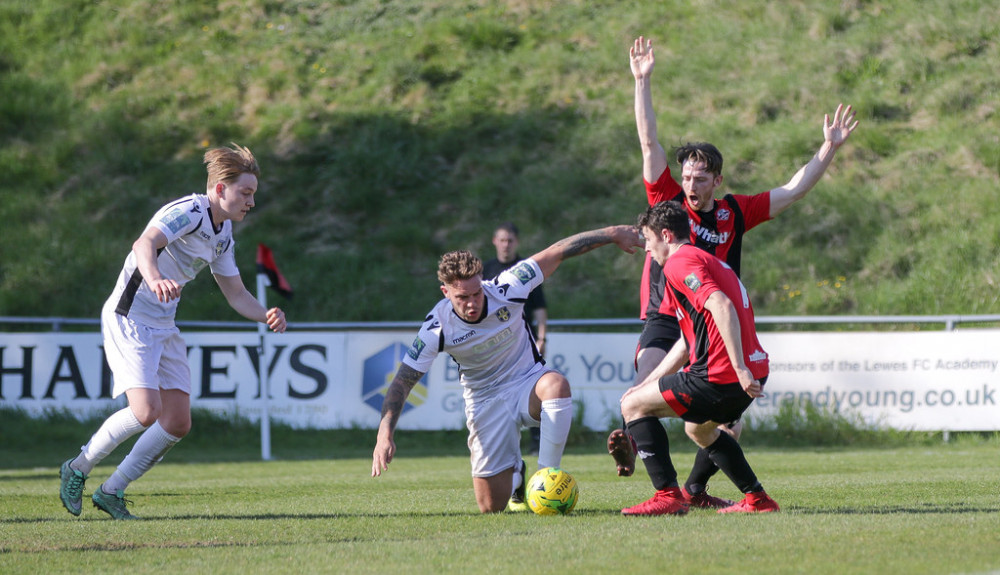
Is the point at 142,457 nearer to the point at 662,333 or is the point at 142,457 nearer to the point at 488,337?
the point at 488,337

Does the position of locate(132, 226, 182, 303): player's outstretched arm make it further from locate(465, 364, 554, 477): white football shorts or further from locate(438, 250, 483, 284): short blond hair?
locate(465, 364, 554, 477): white football shorts

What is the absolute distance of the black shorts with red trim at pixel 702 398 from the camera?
5.84 meters

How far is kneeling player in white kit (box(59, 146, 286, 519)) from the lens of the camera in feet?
21.7

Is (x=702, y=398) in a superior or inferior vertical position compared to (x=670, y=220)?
inferior

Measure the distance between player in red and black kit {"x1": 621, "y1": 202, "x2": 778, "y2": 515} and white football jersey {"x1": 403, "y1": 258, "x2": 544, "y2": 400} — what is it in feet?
3.10

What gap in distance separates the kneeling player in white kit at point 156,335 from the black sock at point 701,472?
260 centimetres

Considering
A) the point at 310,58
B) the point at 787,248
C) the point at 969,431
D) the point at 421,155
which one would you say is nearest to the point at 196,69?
the point at 310,58

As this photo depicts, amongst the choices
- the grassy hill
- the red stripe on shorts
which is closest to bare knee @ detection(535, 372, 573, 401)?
the red stripe on shorts

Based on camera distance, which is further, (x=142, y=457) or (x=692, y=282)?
(x=142, y=457)

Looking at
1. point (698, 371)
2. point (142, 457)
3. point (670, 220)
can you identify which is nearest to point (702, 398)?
point (698, 371)

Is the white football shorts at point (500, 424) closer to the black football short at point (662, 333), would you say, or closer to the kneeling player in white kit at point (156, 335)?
the black football short at point (662, 333)

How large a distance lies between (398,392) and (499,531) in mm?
1138

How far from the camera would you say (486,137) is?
2058 centimetres

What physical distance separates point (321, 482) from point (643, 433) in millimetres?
4161
